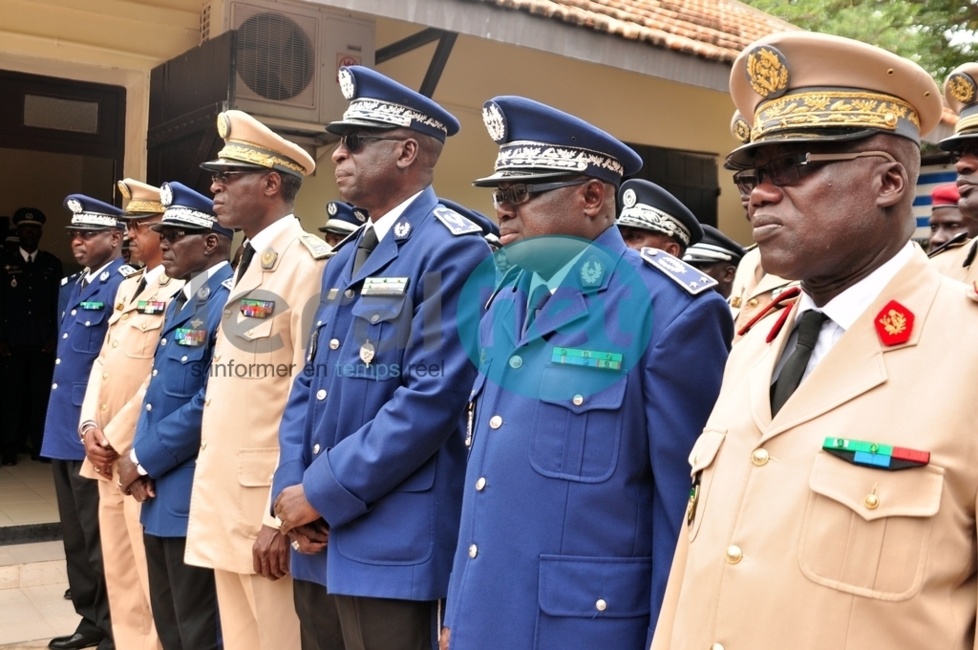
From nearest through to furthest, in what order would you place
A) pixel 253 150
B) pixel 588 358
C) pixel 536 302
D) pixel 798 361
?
pixel 798 361 → pixel 588 358 → pixel 536 302 → pixel 253 150

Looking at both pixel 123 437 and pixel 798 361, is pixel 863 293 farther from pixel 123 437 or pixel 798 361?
pixel 123 437

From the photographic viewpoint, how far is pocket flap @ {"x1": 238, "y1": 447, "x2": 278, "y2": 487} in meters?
3.56

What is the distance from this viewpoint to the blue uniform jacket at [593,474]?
2.21 meters

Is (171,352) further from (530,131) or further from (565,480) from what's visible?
(565,480)

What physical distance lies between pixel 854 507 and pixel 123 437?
12.5 feet

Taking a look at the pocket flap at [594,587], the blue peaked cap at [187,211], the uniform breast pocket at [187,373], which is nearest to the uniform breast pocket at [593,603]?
the pocket flap at [594,587]

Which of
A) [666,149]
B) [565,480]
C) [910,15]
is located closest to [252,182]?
[565,480]

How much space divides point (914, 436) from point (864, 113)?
543mm

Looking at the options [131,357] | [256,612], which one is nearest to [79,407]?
[131,357]

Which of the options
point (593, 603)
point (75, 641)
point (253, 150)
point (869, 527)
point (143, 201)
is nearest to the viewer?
point (869, 527)

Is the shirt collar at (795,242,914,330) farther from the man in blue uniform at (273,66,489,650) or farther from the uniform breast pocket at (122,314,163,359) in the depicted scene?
the uniform breast pocket at (122,314,163,359)

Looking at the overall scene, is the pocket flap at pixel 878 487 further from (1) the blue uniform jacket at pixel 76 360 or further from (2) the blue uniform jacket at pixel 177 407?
(1) the blue uniform jacket at pixel 76 360

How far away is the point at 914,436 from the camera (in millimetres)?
1488

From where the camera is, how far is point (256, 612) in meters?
3.50
